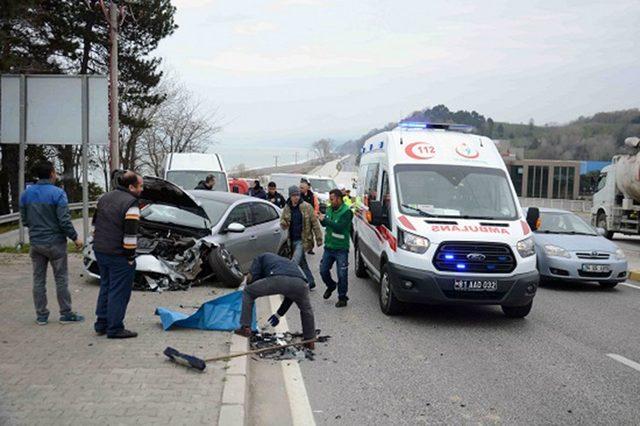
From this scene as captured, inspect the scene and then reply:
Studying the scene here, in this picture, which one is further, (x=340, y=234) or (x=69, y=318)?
(x=340, y=234)

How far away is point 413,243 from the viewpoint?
27.8ft

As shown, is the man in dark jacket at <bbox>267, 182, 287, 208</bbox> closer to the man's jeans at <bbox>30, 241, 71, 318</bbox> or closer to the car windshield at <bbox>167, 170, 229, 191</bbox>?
the car windshield at <bbox>167, 170, 229, 191</bbox>

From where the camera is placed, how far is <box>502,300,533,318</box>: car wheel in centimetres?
895

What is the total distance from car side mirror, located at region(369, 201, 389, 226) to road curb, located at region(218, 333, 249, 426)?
327cm

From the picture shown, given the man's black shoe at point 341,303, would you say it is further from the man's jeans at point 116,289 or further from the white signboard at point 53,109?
the white signboard at point 53,109

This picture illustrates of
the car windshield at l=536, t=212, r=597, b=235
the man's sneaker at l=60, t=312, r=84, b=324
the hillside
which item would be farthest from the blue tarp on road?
the hillside

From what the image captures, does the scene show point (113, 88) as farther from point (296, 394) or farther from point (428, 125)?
point (296, 394)

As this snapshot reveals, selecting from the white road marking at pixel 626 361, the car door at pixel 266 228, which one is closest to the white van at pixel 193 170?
the car door at pixel 266 228

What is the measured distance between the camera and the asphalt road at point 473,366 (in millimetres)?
5379

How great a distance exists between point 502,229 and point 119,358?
522cm

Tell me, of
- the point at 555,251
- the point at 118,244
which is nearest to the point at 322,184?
the point at 555,251

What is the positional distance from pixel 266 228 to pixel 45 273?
5.39 m

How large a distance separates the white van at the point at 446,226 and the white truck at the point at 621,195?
14.6m

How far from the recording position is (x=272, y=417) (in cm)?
523
